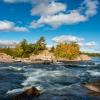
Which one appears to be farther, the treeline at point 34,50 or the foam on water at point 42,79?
the treeline at point 34,50

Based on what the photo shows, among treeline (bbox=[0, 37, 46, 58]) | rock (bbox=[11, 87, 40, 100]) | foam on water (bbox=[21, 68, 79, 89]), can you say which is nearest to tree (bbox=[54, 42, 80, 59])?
treeline (bbox=[0, 37, 46, 58])

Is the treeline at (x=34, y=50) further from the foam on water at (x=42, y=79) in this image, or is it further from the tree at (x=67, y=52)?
the foam on water at (x=42, y=79)

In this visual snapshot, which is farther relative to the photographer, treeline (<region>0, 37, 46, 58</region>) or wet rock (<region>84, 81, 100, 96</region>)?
treeline (<region>0, 37, 46, 58</region>)

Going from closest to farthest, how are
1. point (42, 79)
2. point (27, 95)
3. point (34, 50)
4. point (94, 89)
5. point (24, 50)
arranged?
point (27, 95) → point (94, 89) → point (42, 79) → point (24, 50) → point (34, 50)

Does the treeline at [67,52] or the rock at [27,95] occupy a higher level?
the treeline at [67,52]

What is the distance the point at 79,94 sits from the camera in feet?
67.1

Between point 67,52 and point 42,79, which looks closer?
point 42,79

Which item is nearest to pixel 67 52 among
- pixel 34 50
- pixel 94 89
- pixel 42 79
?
pixel 34 50

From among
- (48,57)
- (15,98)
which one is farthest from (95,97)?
(48,57)

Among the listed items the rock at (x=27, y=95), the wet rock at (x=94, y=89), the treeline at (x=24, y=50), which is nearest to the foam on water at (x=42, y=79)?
the wet rock at (x=94, y=89)

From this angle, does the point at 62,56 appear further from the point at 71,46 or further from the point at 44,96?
the point at 44,96

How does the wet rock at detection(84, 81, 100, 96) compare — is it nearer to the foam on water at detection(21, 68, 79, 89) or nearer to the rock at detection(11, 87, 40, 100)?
the rock at detection(11, 87, 40, 100)

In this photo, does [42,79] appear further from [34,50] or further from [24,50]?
[34,50]

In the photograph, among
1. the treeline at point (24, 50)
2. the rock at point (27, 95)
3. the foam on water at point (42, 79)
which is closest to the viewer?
the rock at point (27, 95)
